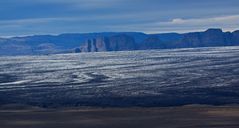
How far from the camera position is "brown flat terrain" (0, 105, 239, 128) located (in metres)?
33.2

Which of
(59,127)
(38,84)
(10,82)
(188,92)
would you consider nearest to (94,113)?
(59,127)

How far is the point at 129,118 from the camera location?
117 feet

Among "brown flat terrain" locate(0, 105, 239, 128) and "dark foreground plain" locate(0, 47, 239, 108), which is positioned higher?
"dark foreground plain" locate(0, 47, 239, 108)

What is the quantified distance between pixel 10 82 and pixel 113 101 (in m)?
24.1

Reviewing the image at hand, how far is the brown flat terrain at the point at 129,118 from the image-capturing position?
3322 centimetres

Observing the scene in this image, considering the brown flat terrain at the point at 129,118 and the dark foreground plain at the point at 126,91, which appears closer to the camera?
the brown flat terrain at the point at 129,118

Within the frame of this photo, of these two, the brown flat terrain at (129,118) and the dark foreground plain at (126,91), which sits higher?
the dark foreground plain at (126,91)

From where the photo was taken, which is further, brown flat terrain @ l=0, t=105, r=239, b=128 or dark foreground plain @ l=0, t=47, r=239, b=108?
dark foreground plain @ l=0, t=47, r=239, b=108

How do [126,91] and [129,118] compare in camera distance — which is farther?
[126,91]

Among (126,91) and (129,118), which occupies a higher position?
(126,91)

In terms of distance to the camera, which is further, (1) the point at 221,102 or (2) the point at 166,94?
(2) the point at 166,94

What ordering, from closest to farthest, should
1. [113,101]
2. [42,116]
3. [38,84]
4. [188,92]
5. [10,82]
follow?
[42,116], [113,101], [188,92], [38,84], [10,82]

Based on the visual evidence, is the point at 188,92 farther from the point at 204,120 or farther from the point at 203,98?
the point at 204,120

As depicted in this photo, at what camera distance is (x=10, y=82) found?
68688 mm
